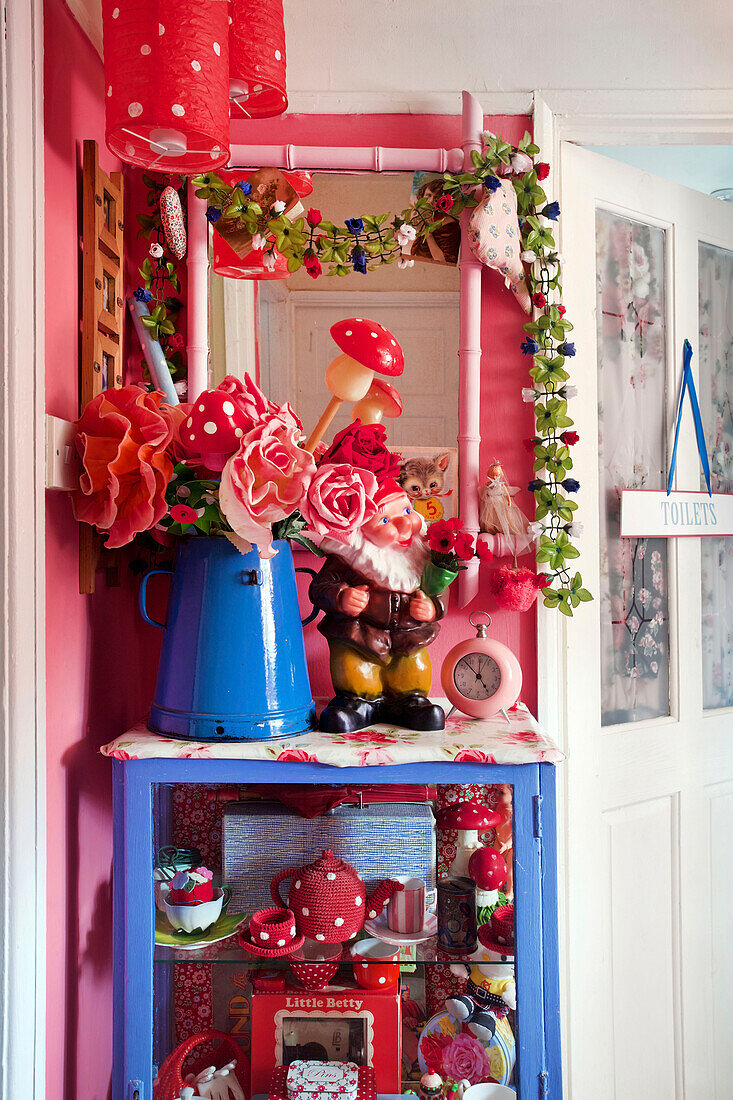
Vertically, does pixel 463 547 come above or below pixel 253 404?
below

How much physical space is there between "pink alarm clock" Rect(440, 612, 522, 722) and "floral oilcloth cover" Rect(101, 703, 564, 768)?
0.22 ft

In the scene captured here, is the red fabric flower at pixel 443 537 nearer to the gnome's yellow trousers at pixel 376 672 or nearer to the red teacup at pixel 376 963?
the gnome's yellow trousers at pixel 376 672

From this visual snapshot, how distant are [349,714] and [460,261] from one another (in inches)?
32.5

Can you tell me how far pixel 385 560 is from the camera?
47.4 inches

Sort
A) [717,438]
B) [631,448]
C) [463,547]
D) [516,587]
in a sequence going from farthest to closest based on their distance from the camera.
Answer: [717,438] → [631,448] → [516,587] → [463,547]

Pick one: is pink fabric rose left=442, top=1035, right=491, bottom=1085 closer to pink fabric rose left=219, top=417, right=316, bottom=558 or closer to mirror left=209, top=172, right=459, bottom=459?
pink fabric rose left=219, top=417, right=316, bottom=558

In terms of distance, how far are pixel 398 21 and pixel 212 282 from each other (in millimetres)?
602

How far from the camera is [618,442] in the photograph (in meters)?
1.71

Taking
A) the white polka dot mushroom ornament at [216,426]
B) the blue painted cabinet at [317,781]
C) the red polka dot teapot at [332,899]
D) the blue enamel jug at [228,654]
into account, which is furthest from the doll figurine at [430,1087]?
the white polka dot mushroom ornament at [216,426]

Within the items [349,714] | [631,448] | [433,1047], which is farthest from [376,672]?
[631,448]

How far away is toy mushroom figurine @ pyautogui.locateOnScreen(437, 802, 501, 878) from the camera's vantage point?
1.21m

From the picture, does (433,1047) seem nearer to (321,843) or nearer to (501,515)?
(321,843)

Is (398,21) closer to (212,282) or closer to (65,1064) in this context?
(212,282)

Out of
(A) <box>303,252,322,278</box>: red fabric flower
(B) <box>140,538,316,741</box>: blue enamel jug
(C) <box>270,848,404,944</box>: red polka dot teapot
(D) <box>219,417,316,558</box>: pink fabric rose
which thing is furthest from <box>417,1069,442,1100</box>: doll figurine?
(A) <box>303,252,322,278</box>: red fabric flower
